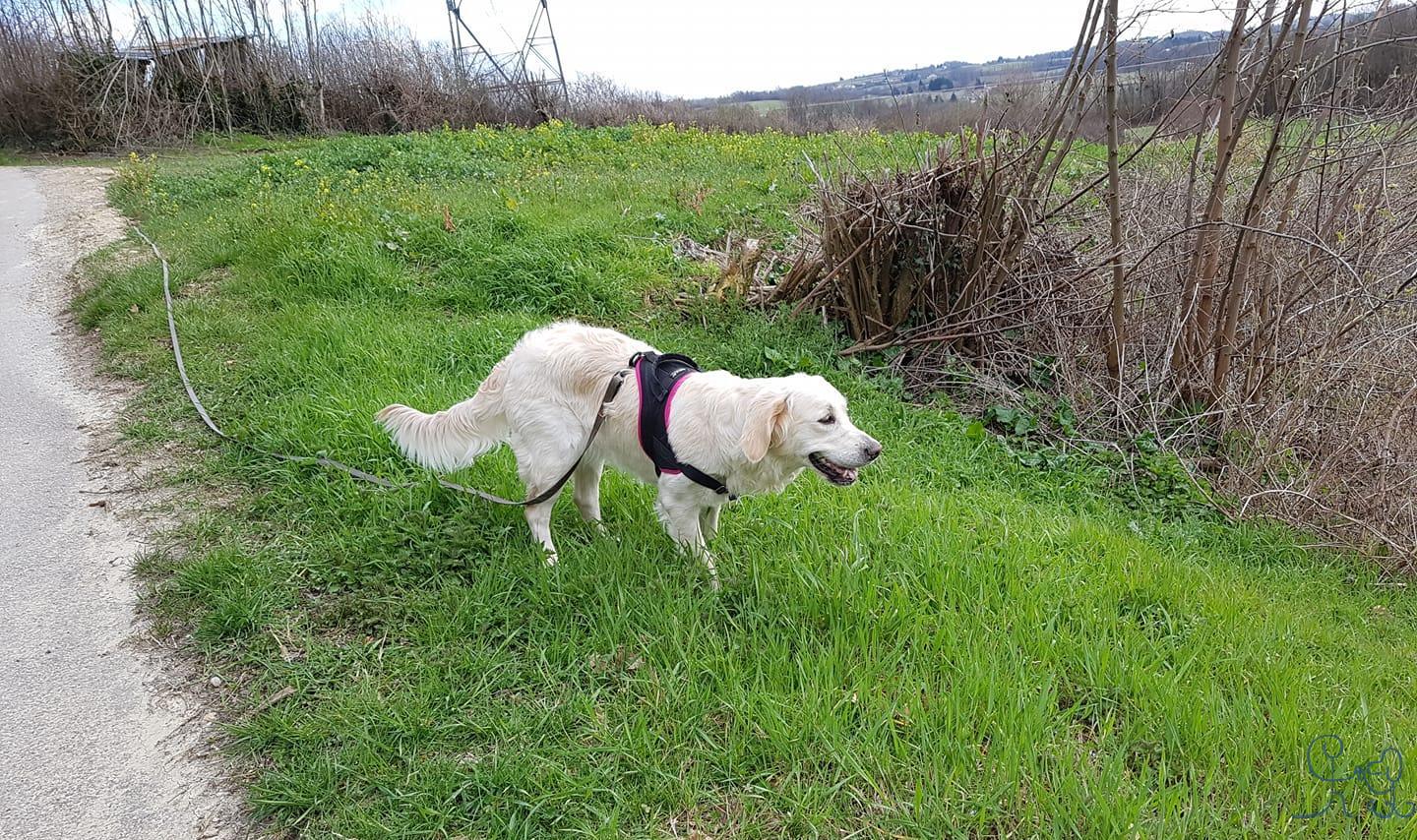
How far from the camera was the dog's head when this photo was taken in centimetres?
312

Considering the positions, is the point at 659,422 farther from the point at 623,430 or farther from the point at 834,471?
the point at 834,471

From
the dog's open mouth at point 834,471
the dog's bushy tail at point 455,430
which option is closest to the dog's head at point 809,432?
the dog's open mouth at point 834,471

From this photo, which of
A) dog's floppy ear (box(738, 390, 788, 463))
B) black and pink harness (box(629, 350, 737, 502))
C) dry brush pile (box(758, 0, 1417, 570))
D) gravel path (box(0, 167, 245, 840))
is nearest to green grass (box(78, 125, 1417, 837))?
gravel path (box(0, 167, 245, 840))

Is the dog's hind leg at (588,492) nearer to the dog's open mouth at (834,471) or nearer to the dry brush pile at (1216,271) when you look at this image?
the dog's open mouth at (834,471)

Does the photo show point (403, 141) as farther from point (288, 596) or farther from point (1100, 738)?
point (1100, 738)

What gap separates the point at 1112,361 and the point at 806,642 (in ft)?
14.9

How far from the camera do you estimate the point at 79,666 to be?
304cm

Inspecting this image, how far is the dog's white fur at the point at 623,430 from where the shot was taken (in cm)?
318

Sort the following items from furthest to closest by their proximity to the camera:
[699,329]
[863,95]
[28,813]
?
[863,95]
[699,329]
[28,813]

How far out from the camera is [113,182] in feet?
43.6

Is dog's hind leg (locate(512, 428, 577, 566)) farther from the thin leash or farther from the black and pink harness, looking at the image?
the black and pink harness

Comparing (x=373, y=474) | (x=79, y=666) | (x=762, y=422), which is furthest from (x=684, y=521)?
(x=79, y=666)

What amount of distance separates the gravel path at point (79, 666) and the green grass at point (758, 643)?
0.64 feet

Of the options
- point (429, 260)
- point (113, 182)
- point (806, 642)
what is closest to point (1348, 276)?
point (806, 642)
